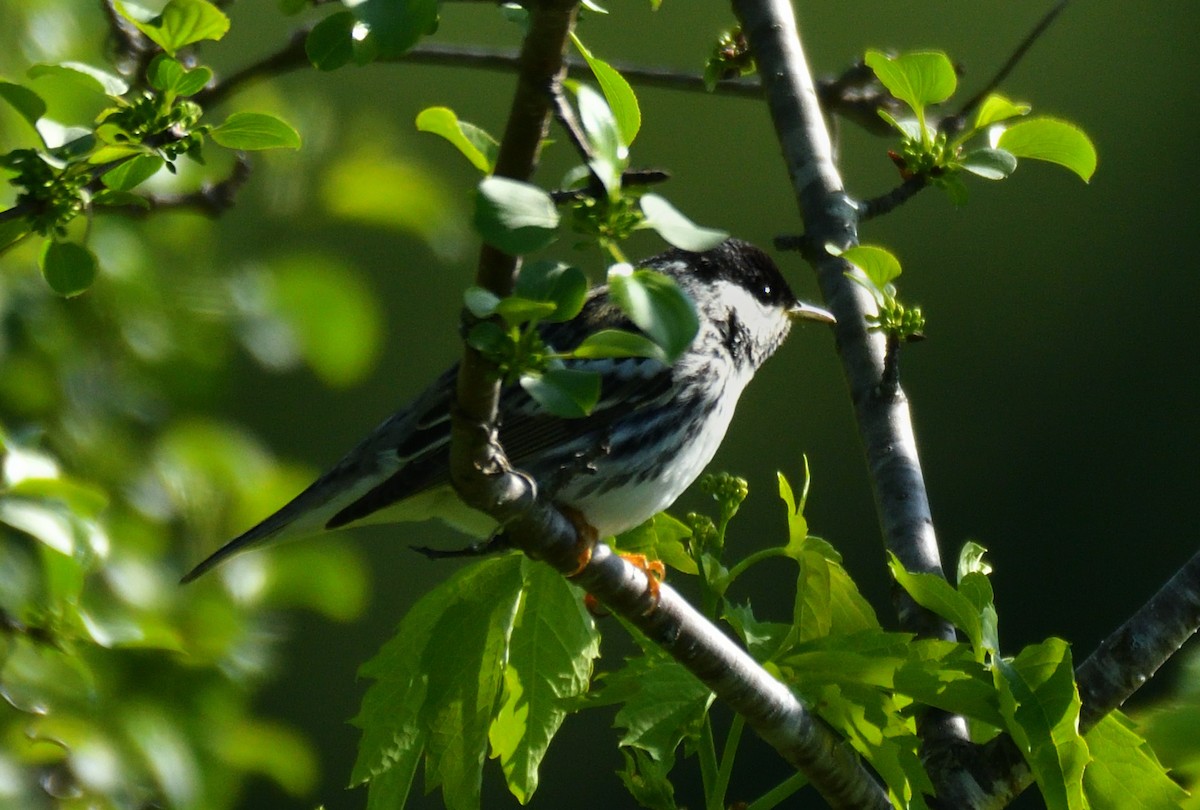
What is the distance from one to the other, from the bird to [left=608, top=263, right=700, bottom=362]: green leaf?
1.31 meters

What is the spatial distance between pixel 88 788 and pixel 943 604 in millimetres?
1037

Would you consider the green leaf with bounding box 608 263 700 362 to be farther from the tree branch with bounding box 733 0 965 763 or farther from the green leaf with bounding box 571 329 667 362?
the tree branch with bounding box 733 0 965 763

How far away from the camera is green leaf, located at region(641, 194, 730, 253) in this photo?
113cm

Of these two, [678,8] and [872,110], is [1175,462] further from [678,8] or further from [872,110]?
[872,110]

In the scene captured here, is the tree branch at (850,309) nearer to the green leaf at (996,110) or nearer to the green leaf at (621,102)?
the green leaf at (996,110)

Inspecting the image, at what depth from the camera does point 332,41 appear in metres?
1.25

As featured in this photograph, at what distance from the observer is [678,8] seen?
21.7 ft

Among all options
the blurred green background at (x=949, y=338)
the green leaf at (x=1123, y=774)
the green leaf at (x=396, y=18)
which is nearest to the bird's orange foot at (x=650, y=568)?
the green leaf at (x=1123, y=774)

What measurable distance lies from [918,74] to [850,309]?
0.69 m

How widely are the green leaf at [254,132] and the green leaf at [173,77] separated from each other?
0.16 ft

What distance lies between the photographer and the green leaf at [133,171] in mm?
1479

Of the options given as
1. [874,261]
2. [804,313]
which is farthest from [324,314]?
[804,313]

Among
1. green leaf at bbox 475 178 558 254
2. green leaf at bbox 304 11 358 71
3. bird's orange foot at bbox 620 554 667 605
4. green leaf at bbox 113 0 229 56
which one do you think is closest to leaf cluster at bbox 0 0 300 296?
green leaf at bbox 113 0 229 56

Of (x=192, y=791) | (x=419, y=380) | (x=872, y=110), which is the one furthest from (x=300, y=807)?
(x=192, y=791)
